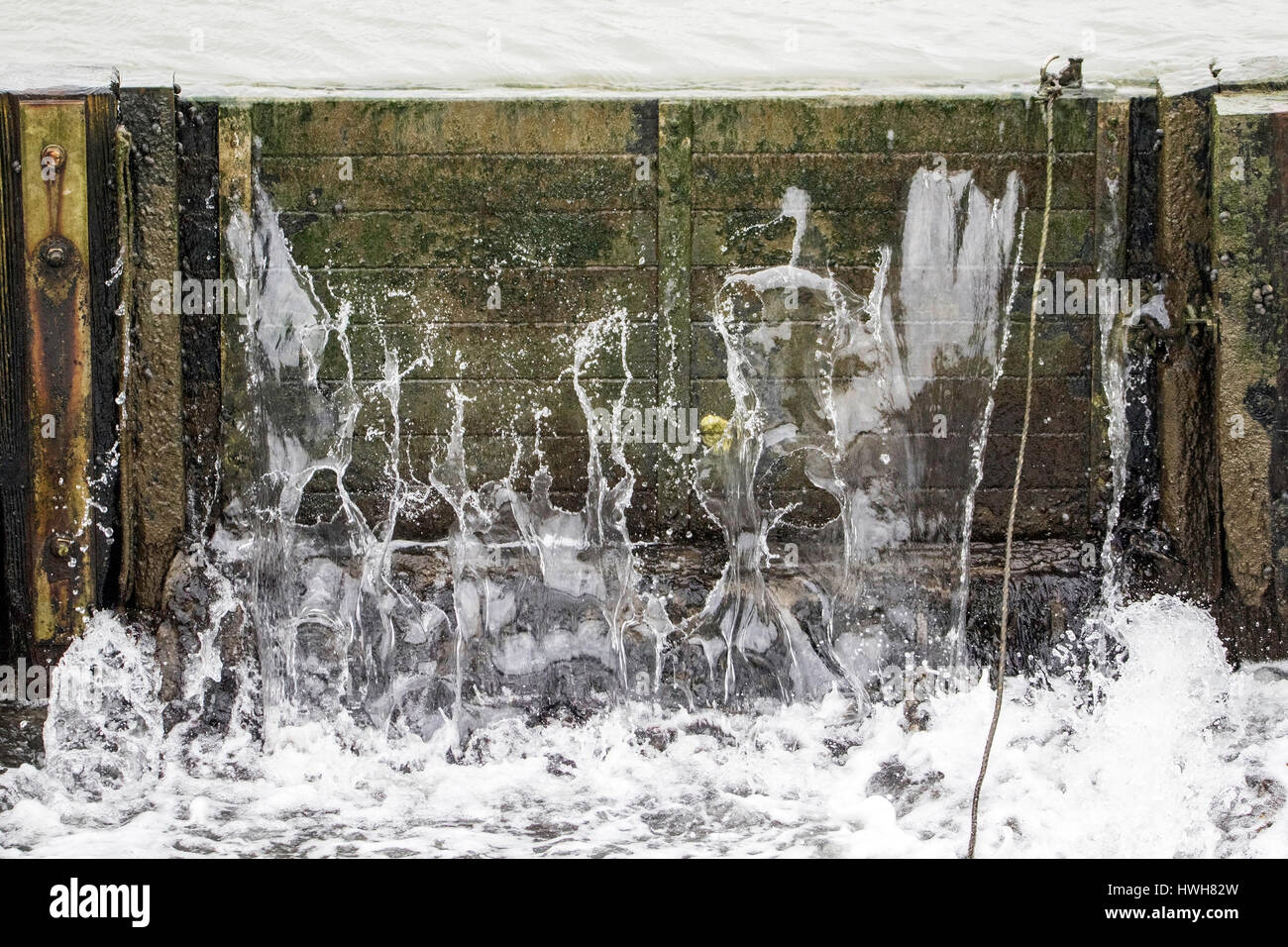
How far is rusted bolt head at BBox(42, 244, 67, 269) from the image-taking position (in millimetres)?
3916

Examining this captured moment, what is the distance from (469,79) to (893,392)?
199 cm

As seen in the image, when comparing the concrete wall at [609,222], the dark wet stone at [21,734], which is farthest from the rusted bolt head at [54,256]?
the dark wet stone at [21,734]

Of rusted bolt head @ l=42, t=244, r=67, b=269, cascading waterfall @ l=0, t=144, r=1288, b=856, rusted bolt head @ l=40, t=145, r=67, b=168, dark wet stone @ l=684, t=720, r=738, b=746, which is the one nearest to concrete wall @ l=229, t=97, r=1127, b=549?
cascading waterfall @ l=0, t=144, r=1288, b=856

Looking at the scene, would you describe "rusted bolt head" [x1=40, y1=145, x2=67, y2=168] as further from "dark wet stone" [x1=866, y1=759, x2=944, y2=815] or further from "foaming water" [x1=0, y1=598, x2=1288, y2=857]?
"dark wet stone" [x1=866, y1=759, x2=944, y2=815]

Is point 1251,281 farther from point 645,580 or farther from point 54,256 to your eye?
point 54,256

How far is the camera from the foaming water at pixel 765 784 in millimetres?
3520

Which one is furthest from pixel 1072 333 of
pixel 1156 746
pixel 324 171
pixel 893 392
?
pixel 324 171

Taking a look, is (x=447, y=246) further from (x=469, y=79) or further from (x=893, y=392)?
(x=893, y=392)

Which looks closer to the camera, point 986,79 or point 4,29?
point 986,79

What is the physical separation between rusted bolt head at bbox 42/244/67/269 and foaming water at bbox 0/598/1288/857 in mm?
1263

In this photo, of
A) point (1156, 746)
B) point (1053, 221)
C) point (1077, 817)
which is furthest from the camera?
point (1053, 221)

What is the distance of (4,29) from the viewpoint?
4922mm

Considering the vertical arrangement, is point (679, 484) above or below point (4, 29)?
below

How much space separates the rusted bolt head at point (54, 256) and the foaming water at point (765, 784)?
1263mm
